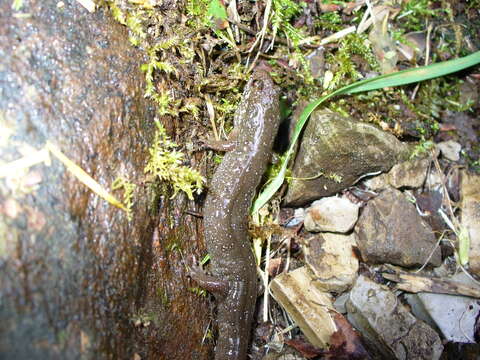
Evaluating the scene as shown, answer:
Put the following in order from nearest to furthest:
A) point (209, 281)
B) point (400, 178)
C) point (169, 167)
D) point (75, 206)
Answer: point (75, 206) → point (169, 167) → point (209, 281) → point (400, 178)

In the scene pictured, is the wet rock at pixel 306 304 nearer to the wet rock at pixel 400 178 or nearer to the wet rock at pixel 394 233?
the wet rock at pixel 394 233

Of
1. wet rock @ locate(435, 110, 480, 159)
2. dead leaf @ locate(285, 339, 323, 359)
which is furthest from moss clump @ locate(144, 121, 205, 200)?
wet rock @ locate(435, 110, 480, 159)

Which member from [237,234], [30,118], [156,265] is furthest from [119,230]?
[237,234]

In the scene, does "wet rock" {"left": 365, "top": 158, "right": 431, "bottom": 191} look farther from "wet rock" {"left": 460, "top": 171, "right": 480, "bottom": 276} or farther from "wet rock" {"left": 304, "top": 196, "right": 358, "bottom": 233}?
"wet rock" {"left": 460, "top": 171, "right": 480, "bottom": 276}

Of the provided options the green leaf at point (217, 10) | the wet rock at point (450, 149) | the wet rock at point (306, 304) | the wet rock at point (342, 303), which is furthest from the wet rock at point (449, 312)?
the green leaf at point (217, 10)

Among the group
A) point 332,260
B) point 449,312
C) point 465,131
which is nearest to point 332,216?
point 332,260

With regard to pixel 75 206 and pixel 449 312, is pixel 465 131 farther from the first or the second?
pixel 75 206
